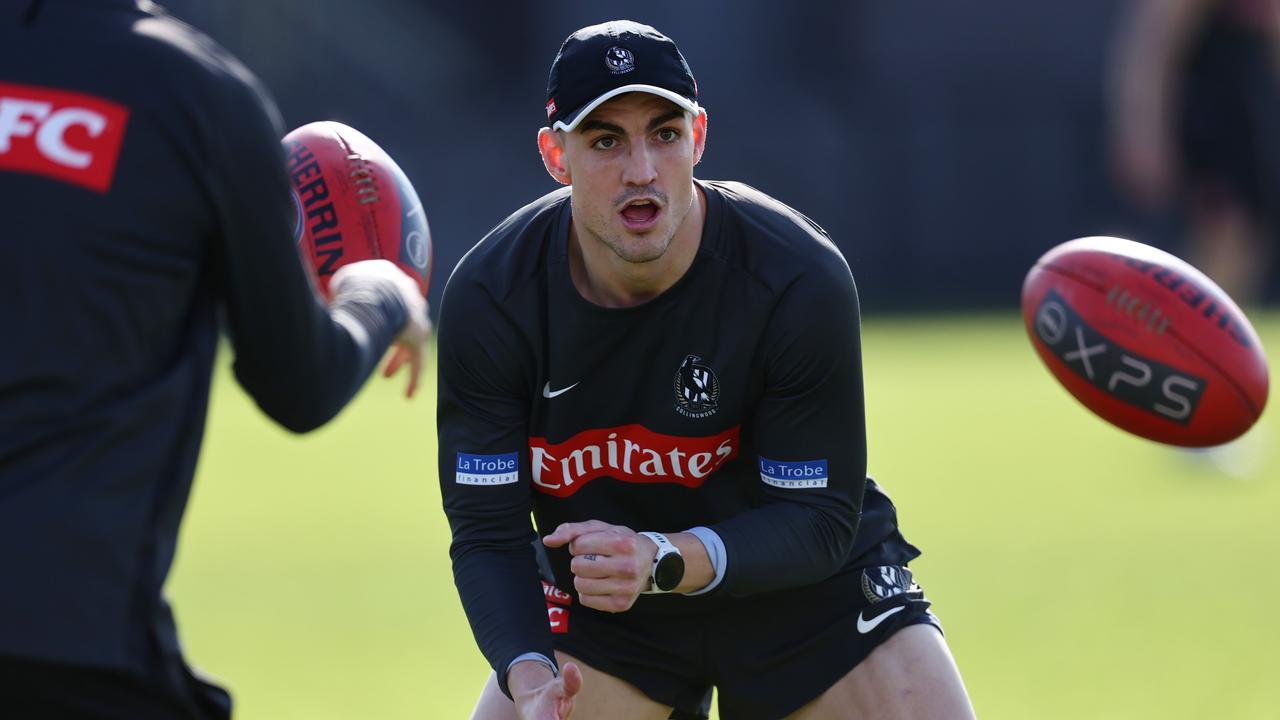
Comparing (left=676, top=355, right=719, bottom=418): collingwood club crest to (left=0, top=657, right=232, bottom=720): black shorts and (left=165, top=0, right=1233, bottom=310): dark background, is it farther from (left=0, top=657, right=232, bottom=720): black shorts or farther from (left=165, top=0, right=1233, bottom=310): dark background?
(left=165, top=0, right=1233, bottom=310): dark background

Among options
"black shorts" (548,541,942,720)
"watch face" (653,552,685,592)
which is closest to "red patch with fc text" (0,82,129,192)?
"watch face" (653,552,685,592)

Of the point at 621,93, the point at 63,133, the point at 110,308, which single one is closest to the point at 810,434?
the point at 621,93

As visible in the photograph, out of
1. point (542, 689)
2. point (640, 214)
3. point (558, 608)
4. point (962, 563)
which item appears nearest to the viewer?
point (542, 689)

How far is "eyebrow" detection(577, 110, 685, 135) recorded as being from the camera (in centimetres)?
386

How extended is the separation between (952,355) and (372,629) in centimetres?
836

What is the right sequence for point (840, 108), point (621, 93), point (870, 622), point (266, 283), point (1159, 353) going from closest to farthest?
point (266, 283), point (621, 93), point (870, 622), point (1159, 353), point (840, 108)

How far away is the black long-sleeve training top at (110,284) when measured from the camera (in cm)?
255

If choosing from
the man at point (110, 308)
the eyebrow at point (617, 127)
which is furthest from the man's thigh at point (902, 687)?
the man at point (110, 308)

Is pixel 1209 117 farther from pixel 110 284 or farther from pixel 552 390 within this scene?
pixel 110 284

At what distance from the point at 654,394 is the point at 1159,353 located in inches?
64.1

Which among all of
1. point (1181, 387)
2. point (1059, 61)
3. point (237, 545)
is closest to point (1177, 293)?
point (1181, 387)

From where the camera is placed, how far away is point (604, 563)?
3520 millimetres

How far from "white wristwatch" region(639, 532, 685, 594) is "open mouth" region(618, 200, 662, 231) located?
70cm

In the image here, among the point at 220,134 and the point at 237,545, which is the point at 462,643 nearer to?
the point at 237,545
